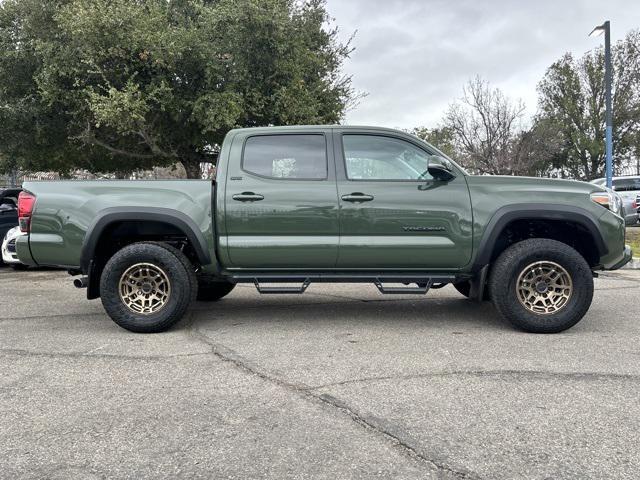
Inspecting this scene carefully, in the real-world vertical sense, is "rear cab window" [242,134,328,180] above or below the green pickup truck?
above

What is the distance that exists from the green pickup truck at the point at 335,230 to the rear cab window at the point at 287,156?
19 mm

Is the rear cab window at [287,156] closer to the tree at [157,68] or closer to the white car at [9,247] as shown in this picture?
the white car at [9,247]

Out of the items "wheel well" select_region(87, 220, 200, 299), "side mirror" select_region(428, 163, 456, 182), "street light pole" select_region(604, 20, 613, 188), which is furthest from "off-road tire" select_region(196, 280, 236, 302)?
"street light pole" select_region(604, 20, 613, 188)

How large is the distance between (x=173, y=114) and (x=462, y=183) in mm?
12259

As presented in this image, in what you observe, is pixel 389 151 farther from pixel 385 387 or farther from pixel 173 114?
pixel 173 114

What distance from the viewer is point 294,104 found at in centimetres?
1544

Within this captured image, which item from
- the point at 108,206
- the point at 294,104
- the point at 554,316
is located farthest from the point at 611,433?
the point at 294,104

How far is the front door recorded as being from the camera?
4.98 metres

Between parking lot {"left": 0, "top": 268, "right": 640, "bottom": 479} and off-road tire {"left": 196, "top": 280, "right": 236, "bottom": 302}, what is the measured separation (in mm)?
762

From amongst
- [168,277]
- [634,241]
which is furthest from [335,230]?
[634,241]

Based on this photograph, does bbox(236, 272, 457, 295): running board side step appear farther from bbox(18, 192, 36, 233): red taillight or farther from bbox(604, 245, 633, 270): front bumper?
bbox(18, 192, 36, 233): red taillight

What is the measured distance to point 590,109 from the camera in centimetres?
3884

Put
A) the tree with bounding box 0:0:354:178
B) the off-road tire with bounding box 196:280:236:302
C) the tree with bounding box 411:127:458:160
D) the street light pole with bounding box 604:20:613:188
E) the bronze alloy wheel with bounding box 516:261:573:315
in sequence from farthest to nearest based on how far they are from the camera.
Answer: the tree with bounding box 411:127:458:160, the tree with bounding box 0:0:354:178, the street light pole with bounding box 604:20:613:188, the off-road tire with bounding box 196:280:236:302, the bronze alloy wheel with bounding box 516:261:573:315

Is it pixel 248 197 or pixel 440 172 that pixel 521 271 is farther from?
pixel 248 197
